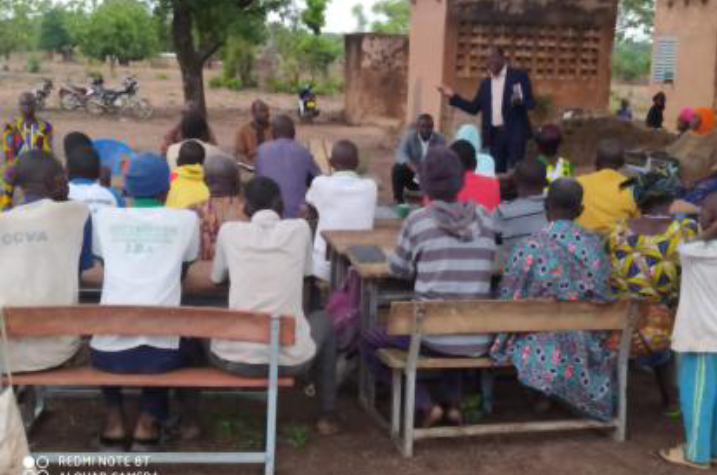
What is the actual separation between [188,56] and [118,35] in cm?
3399

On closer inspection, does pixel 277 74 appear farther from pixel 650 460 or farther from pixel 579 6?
pixel 650 460

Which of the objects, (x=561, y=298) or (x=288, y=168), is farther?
(x=288, y=168)

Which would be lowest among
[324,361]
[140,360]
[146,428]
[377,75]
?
[146,428]

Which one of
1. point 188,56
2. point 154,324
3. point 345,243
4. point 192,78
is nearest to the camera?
point 154,324

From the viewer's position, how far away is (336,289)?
5.25 m

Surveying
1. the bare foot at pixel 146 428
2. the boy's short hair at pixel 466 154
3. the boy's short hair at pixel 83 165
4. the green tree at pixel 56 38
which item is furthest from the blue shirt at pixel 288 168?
the green tree at pixel 56 38

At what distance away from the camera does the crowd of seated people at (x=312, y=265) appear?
394 centimetres

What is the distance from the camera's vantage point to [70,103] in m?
25.1

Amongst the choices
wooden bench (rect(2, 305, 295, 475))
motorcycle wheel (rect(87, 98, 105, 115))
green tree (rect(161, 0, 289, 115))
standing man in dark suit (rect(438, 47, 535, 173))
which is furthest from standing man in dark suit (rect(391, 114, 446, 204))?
motorcycle wheel (rect(87, 98, 105, 115))

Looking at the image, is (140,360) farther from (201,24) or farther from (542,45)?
(201,24)

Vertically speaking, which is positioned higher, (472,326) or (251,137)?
(251,137)

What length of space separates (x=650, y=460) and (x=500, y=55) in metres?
5.24

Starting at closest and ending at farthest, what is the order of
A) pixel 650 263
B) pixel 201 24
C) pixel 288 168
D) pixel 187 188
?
pixel 650 263, pixel 187 188, pixel 288 168, pixel 201 24

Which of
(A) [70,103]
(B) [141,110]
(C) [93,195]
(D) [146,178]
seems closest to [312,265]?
(D) [146,178]
